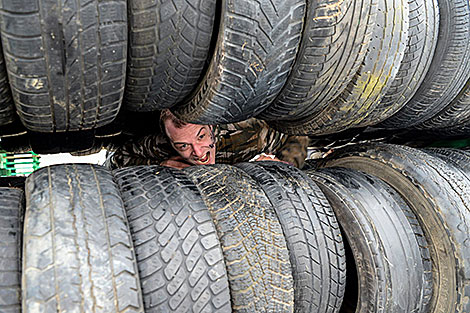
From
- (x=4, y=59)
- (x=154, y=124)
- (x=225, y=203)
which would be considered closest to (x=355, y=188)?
(x=225, y=203)

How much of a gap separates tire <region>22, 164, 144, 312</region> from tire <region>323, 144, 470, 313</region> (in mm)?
958

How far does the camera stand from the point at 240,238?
97 centimetres

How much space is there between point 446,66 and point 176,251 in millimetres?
1102

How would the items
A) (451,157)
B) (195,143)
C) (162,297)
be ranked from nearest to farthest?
(162,297) → (451,157) → (195,143)

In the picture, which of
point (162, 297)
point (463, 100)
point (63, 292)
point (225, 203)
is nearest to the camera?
point (63, 292)

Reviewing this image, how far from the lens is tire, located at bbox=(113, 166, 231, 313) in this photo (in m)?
0.85

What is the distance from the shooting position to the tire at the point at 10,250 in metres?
0.74

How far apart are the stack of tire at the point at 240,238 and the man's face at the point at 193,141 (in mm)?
927

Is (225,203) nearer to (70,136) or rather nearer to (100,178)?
(100,178)

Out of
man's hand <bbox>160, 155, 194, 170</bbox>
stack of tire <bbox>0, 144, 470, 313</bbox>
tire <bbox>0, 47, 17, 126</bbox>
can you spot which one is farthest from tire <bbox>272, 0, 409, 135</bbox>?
man's hand <bbox>160, 155, 194, 170</bbox>

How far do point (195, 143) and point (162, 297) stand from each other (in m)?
1.40

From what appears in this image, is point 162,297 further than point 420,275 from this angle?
No

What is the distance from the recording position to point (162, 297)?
85 centimetres

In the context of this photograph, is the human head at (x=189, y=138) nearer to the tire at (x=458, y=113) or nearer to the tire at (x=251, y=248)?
the tire at (x=251, y=248)
